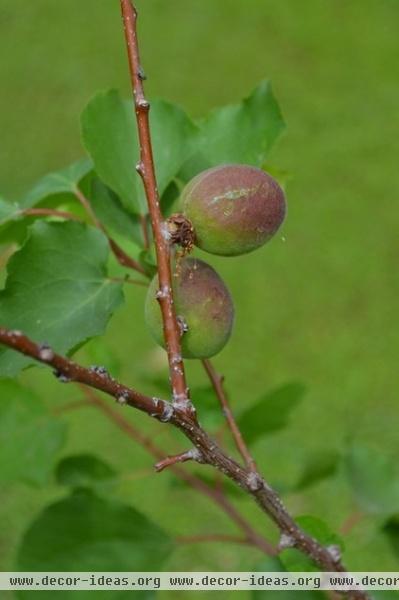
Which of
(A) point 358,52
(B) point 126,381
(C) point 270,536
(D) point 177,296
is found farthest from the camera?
(A) point 358,52

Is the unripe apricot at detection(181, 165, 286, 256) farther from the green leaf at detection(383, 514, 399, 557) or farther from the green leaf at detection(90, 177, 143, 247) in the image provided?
the green leaf at detection(383, 514, 399, 557)

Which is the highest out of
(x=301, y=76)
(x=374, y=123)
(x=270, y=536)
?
(x=301, y=76)

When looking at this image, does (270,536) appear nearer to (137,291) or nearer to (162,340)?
(137,291)

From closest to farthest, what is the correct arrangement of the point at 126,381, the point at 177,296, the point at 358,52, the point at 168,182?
the point at 177,296 → the point at 168,182 → the point at 126,381 → the point at 358,52

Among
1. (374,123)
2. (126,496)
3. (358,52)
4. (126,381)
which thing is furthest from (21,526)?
(358,52)

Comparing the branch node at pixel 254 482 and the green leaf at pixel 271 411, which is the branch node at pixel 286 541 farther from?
the green leaf at pixel 271 411

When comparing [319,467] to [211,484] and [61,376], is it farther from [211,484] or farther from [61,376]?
[61,376]
